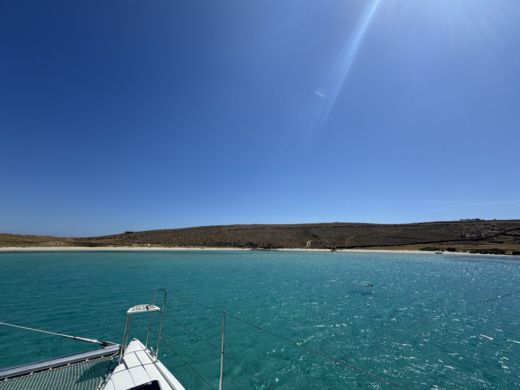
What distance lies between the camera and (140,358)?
Answer: 22.7 ft

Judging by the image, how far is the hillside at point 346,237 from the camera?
104 metres

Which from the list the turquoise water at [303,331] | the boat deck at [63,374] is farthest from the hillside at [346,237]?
the boat deck at [63,374]

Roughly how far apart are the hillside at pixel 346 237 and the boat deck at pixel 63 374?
9408 centimetres

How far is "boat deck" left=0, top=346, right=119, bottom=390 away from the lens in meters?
6.00

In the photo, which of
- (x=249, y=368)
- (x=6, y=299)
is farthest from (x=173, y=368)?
(x=6, y=299)

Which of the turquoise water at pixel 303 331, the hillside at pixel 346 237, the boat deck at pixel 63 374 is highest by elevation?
the hillside at pixel 346 237

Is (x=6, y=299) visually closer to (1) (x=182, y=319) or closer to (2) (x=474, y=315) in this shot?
(1) (x=182, y=319)

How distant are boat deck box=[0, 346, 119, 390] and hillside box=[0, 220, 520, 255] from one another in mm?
94080

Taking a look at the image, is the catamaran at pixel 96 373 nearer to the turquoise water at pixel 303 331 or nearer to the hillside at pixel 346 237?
the turquoise water at pixel 303 331

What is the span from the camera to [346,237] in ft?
398

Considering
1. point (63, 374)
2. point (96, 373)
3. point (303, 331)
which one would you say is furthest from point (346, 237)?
point (63, 374)

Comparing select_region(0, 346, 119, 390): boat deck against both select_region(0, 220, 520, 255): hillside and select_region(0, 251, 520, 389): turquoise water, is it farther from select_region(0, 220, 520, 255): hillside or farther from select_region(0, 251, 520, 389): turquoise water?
select_region(0, 220, 520, 255): hillside

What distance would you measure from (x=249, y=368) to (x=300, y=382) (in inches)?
78.9

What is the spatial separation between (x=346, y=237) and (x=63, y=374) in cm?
12508
